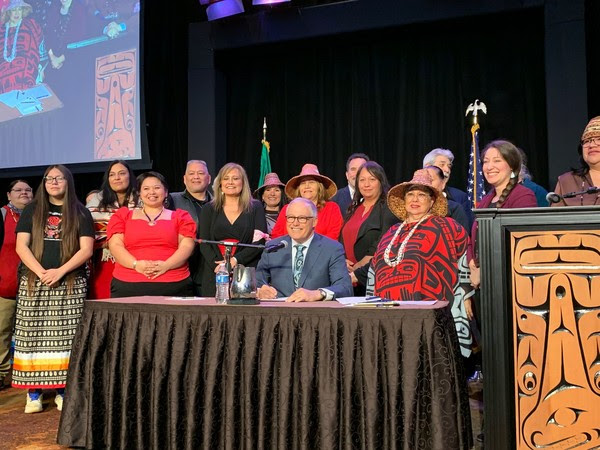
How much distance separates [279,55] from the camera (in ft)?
24.2

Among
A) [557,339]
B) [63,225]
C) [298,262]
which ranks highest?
[63,225]

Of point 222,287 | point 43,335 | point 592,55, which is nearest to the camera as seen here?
point 222,287

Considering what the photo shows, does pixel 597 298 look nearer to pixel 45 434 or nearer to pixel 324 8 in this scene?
pixel 45 434

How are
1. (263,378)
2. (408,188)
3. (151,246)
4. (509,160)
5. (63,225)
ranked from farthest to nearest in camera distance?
(63,225), (151,246), (408,188), (509,160), (263,378)

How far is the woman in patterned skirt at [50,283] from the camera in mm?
3957

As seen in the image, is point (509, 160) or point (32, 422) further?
point (32, 422)

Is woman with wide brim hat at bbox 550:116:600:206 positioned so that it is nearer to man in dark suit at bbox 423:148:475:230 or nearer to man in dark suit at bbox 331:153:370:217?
man in dark suit at bbox 423:148:475:230

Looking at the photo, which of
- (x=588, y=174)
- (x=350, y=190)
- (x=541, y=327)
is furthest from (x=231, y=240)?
(x=541, y=327)

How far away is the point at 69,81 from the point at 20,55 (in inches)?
24.1

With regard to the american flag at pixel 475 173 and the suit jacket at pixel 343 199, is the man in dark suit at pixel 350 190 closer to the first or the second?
the suit jacket at pixel 343 199

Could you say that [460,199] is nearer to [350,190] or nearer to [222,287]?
[350,190]

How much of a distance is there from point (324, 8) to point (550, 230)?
4.60 meters

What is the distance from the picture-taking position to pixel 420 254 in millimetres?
3316

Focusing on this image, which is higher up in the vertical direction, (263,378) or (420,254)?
(420,254)
